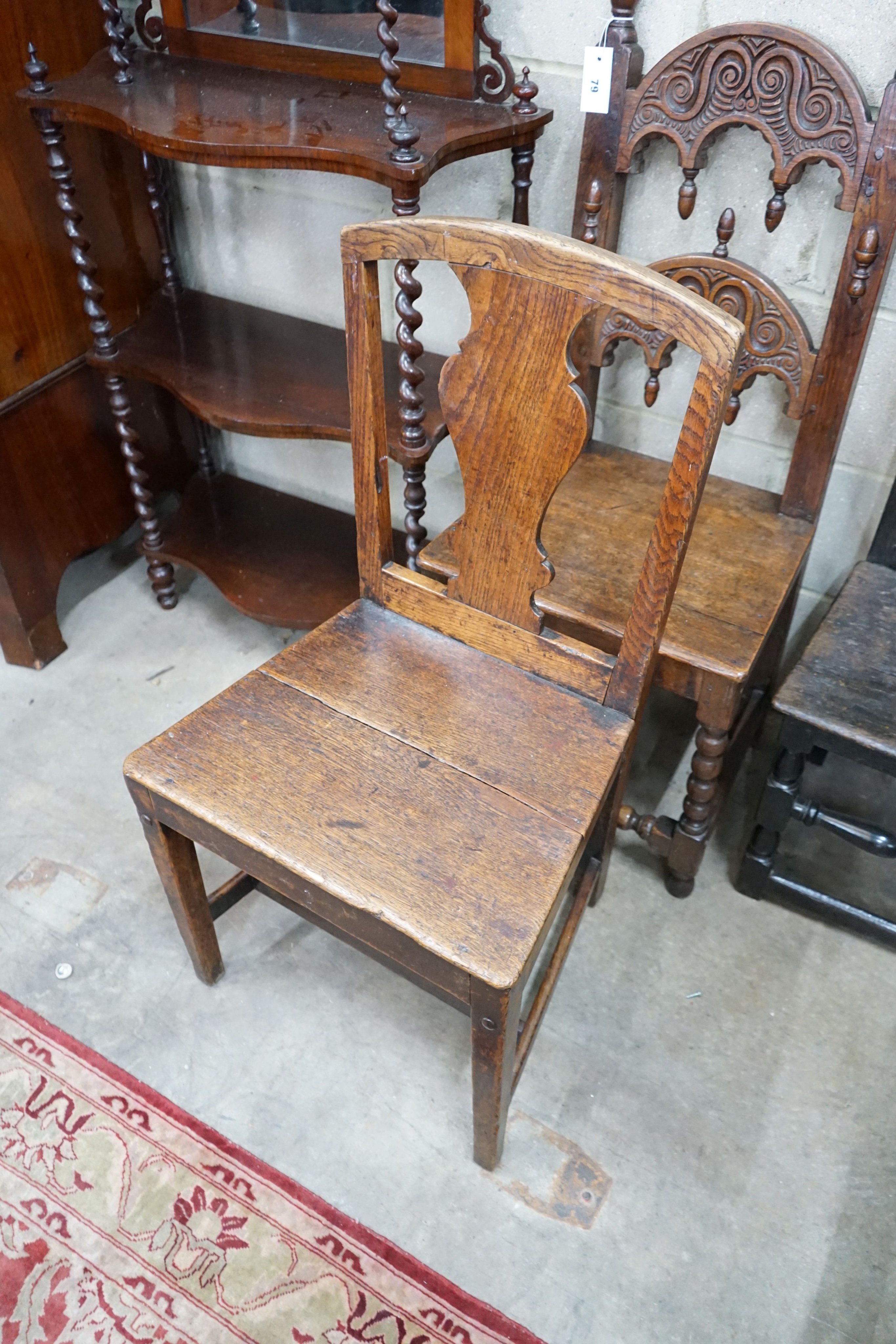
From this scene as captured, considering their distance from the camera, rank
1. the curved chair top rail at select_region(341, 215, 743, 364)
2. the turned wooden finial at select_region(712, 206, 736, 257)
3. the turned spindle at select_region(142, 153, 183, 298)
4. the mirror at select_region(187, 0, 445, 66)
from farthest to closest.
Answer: the turned spindle at select_region(142, 153, 183, 298) < the mirror at select_region(187, 0, 445, 66) < the turned wooden finial at select_region(712, 206, 736, 257) < the curved chair top rail at select_region(341, 215, 743, 364)

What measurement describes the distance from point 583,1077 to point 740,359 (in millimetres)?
1072

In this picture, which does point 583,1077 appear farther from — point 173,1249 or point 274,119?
point 274,119

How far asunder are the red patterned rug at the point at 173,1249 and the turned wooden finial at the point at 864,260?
139cm

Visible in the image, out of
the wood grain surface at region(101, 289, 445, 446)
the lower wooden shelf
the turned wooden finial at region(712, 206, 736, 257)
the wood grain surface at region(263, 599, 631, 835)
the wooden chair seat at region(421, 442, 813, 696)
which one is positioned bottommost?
the lower wooden shelf

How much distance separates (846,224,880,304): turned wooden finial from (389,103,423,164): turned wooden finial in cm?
59

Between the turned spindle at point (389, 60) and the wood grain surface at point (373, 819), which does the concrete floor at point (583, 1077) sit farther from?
the turned spindle at point (389, 60)

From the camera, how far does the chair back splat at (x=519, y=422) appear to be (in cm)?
94

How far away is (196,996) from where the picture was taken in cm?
147

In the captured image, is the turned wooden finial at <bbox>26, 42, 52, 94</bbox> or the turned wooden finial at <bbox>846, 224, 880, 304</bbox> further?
the turned wooden finial at <bbox>26, 42, 52, 94</bbox>

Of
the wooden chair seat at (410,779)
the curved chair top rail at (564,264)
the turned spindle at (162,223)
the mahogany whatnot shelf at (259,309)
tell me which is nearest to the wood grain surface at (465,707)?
the wooden chair seat at (410,779)

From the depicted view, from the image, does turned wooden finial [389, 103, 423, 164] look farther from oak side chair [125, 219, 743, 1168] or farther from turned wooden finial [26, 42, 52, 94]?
turned wooden finial [26, 42, 52, 94]

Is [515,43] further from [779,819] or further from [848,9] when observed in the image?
[779,819]

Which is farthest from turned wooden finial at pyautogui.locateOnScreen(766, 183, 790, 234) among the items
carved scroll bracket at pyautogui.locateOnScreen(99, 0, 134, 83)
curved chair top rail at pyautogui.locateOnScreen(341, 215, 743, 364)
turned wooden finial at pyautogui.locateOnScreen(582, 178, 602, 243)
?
carved scroll bracket at pyautogui.locateOnScreen(99, 0, 134, 83)

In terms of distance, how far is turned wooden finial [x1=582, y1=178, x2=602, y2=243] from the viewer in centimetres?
139
